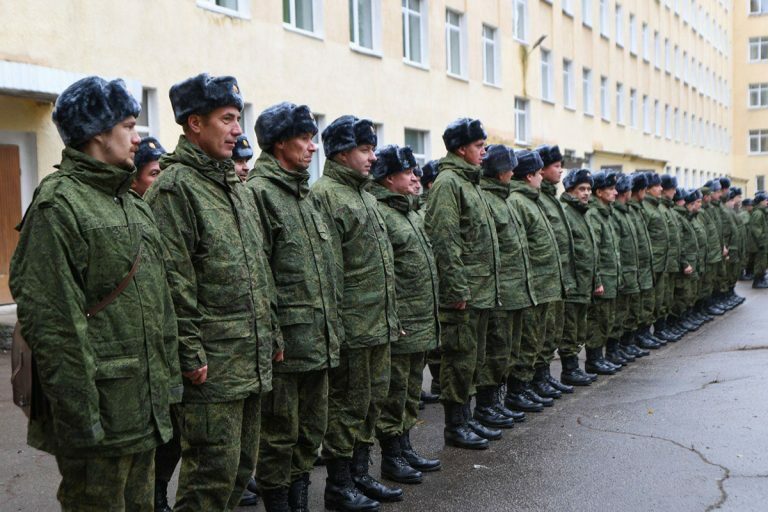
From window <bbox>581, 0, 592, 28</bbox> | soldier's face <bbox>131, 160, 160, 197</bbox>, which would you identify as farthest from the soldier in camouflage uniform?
window <bbox>581, 0, 592, 28</bbox>

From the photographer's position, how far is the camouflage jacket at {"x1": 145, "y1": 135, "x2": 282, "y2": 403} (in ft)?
13.1

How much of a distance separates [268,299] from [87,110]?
1267 millimetres

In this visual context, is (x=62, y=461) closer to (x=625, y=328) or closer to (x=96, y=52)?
(x=625, y=328)

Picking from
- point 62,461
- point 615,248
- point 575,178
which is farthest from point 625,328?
point 62,461

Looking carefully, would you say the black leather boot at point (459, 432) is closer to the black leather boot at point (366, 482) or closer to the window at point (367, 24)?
the black leather boot at point (366, 482)

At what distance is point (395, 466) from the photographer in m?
5.97

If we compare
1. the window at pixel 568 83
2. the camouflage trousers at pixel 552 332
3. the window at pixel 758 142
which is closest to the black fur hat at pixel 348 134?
the camouflage trousers at pixel 552 332

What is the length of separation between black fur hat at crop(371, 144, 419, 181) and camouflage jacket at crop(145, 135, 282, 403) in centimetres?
210

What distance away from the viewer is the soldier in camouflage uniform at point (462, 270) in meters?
6.74

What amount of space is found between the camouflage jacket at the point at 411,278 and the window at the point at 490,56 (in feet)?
63.4

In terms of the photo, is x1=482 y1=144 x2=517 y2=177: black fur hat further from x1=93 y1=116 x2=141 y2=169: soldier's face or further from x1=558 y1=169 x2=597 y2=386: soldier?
x1=93 y1=116 x2=141 y2=169: soldier's face

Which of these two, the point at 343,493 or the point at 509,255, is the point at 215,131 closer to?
the point at 343,493

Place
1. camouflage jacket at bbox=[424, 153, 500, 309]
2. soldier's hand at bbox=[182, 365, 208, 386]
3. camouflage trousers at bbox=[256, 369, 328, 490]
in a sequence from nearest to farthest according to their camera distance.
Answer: soldier's hand at bbox=[182, 365, 208, 386], camouflage trousers at bbox=[256, 369, 328, 490], camouflage jacket at bbox=[424, 153, 500, 309]

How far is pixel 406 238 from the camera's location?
6.09 m
